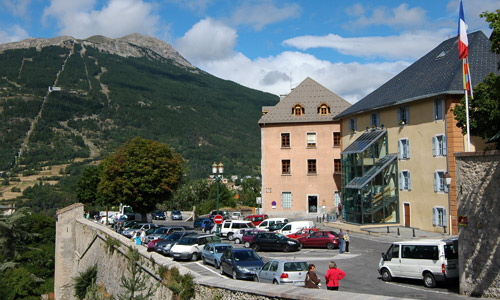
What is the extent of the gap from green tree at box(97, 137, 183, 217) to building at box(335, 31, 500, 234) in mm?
18568

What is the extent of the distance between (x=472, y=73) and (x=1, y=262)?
178ft

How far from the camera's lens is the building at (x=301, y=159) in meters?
56.8

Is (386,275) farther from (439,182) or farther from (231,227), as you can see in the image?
(231,227)

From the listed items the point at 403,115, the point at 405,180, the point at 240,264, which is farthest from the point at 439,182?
the point at 240,264

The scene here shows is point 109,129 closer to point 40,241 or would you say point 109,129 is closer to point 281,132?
point 40,241

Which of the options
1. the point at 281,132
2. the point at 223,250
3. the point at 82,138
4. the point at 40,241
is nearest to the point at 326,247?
the point at 223,250

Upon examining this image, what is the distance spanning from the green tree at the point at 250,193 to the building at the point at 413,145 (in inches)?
2289

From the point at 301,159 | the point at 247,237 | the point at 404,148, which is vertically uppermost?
the point at 301,159

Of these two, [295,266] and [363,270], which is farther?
[363,270]

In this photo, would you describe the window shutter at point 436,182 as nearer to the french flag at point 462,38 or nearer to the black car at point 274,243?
the black car at point 274,243

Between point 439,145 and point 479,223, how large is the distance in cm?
2213

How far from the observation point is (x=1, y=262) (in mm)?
57719

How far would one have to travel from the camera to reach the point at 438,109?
36906mm

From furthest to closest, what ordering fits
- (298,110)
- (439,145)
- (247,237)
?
1. (298,110)
2. (439,145)
3. (247,237)
